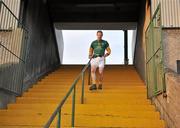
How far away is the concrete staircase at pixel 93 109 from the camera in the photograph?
579 cm

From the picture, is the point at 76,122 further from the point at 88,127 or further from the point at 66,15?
the point at 66,15

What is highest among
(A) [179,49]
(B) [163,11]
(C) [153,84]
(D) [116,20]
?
(D) [116,20]

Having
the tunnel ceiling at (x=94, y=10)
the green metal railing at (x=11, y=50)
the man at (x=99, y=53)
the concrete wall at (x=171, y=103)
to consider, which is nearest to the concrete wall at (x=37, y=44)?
the green metal railing at (x=11, y=50)

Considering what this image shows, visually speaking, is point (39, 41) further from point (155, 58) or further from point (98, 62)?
point (155, 58)

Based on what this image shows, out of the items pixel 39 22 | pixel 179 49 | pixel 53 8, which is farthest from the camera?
pixel 53 8

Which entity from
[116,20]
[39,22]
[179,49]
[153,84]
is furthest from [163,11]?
[116,20]

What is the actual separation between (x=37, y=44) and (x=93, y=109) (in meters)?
4.04

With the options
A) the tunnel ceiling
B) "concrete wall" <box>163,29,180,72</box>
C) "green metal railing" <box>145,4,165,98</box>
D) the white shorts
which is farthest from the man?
the tunnel ceiling

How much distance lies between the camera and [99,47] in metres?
8.23

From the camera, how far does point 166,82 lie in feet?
18.8

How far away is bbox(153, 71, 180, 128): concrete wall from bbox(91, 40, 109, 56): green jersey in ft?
8.41

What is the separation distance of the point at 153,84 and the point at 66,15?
7322 millimetres

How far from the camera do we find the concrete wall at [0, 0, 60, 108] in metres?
8.52

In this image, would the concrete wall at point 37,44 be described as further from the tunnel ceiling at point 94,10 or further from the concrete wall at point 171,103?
the concrete wall at point 171,103
